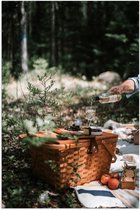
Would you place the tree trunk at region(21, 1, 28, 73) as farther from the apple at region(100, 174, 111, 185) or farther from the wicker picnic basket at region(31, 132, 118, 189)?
the apple at region(100, 174, 111, 185)

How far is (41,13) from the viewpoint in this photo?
19875 millimetres

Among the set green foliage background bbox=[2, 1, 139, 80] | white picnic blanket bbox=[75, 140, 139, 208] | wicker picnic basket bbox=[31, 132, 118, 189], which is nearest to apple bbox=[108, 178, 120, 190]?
white picnic blanket bbox=[75, 140, 139, 208]

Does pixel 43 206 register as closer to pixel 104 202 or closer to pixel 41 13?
pixel 104 202

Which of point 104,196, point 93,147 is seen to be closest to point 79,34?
point 93,147

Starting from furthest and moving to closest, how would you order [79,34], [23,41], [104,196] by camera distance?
[79,34] < [23,41] < [104,196]

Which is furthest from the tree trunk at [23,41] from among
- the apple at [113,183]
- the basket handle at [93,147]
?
the apple at [113,183]

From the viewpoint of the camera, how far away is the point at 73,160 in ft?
11.1

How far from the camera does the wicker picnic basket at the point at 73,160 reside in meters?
3.28

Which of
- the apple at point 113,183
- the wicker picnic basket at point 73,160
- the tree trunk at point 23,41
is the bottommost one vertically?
the apple at point 113,183

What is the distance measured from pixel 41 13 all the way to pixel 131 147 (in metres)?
16.3

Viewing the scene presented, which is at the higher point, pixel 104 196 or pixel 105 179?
pixel 105 179

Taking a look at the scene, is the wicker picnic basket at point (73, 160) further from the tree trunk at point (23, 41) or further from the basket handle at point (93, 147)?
the tree trunk at point (23, 41)

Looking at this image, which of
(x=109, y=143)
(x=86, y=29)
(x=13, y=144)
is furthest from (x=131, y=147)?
(x=86, y=29)

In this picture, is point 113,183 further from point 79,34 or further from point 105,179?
point 79,34
